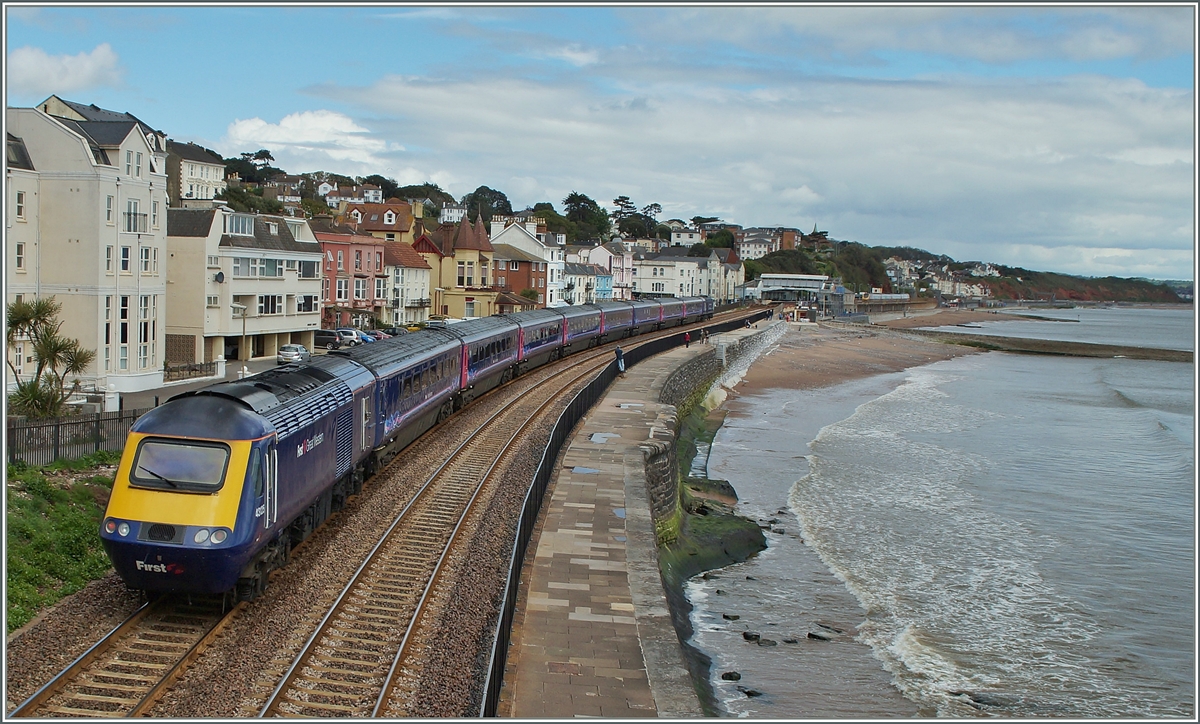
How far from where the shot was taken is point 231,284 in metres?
40.1

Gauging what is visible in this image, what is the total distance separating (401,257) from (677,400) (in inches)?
1123

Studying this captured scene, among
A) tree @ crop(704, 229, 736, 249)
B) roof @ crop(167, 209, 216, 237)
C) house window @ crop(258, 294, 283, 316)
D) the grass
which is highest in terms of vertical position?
tree @ crop(704, 229, 736, 249)

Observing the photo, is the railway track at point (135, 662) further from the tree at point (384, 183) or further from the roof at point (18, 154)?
the tree at point (384, 183)

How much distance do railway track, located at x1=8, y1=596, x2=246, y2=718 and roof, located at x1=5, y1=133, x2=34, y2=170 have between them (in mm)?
23318

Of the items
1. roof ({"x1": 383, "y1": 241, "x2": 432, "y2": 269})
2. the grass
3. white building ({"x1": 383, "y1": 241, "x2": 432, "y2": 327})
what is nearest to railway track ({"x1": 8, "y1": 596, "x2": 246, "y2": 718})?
the grass

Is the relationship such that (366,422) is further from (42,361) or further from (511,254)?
(511,254)

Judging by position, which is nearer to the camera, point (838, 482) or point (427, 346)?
point (427, 346)

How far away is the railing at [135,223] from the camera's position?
1241 inches

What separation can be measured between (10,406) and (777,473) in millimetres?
22019

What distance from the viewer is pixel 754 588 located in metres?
20.3

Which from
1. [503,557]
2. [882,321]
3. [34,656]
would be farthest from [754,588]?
[882,321]

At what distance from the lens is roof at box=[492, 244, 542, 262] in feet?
260

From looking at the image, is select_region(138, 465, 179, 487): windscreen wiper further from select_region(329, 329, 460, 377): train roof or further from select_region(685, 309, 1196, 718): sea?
select_region(685, 309, 1196, 718): sea

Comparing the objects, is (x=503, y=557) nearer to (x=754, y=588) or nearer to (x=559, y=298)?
(x=754, y=588)
